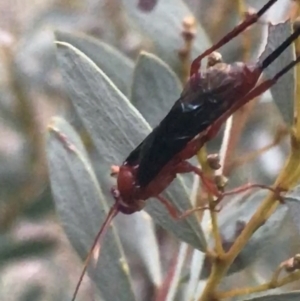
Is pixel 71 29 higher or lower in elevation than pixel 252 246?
higher

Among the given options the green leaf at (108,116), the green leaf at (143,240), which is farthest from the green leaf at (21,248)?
the green leaf at (108,116)

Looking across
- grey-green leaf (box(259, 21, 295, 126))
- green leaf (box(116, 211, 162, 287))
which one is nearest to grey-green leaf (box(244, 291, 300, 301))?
grey-green leaf (box(259, 21, 295, 126))

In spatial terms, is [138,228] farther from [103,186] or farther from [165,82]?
[165,82]

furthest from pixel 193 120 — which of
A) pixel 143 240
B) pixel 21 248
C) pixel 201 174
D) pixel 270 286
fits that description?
pixel 21 248

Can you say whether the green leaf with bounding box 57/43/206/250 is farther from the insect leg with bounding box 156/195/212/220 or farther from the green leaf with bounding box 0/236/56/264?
the green leaf with bounding box 0/236/56/264

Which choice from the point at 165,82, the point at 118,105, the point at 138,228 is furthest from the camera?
the point at 138,228

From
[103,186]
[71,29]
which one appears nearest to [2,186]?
[103,186]

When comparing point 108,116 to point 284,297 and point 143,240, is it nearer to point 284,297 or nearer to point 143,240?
point 284,297
